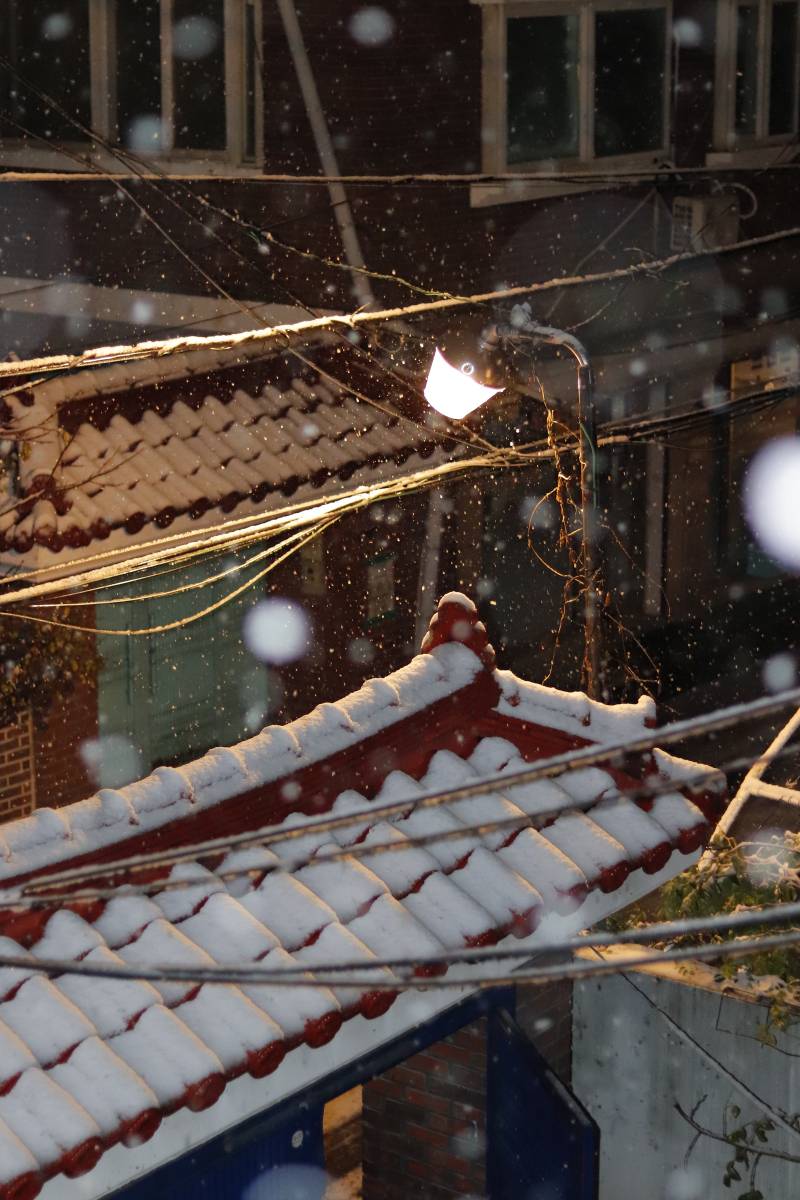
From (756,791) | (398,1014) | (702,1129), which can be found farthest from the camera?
(756,791)

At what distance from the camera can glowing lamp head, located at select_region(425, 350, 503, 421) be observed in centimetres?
1002

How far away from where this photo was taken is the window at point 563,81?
54.0 feet

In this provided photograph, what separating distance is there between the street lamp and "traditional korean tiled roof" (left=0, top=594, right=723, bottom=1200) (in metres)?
2.15

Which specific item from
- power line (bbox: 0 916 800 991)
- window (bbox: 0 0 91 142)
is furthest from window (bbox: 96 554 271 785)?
power line (bbox: 0 916 800 991)

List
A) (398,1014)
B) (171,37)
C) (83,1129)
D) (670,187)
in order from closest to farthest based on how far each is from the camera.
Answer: (83,1129) → (398,1014) → (171,37) → (670,187)

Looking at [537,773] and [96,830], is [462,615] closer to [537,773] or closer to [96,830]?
[96,830]

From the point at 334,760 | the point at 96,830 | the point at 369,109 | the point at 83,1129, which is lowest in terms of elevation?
the point at 83,1129

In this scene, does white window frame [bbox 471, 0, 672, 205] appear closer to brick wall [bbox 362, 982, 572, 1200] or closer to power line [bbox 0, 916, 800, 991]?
brick wall [bbox 362, 982, 572, 1200]

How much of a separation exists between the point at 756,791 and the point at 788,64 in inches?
435

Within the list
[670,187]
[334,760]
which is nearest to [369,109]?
[670,187]

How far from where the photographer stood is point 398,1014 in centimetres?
638

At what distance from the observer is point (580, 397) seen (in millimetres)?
11273

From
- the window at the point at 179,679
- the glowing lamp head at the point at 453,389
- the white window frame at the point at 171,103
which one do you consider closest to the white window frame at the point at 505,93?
the white window frame at the point at 171,103

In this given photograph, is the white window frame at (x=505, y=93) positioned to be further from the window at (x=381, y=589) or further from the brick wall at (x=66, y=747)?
the brick wall at (x=66, y=747)
